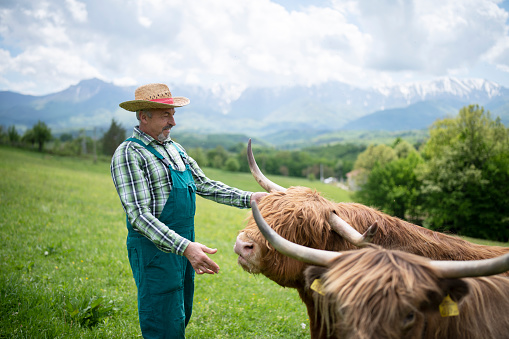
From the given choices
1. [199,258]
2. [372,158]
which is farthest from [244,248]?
[372,158]

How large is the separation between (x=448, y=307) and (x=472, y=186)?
4158cm

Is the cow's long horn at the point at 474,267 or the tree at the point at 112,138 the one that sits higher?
the tree at the point at 112,138

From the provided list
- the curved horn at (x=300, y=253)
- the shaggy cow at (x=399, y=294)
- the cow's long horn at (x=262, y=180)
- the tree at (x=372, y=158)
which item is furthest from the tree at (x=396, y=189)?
the curved horn at (x=300, y=253)

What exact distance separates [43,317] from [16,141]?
79.6 metres

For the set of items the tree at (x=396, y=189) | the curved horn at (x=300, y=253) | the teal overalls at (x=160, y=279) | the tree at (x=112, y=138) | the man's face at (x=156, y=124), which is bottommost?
the tree at (x=396, y=189)

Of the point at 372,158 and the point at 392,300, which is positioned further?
the point at 372,158

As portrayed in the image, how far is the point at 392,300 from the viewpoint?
2.06 meters

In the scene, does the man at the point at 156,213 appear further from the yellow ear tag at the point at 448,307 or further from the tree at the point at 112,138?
the tree at the point at 112,138

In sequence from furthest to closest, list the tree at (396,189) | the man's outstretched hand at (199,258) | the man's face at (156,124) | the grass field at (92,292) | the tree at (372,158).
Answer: the tree at (372,158) → the tree at (396,189) → the grass field at (92,292) → the man's face at (156,124) → the man's outstretched hand at (199,258)

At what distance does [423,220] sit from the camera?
41438mm

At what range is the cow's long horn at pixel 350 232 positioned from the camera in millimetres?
2600

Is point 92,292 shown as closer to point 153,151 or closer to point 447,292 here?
point 153,151

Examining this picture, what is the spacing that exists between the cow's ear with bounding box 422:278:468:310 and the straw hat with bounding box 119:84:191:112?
3.02m

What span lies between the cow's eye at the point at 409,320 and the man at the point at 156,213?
1.65 meters
